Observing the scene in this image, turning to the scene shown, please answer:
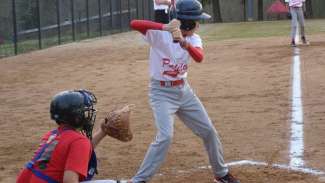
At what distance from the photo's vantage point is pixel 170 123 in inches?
204

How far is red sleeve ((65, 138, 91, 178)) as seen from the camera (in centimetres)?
343

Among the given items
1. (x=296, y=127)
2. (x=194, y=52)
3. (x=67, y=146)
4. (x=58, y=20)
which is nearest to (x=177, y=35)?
(x=194, y=52)

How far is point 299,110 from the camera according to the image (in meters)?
8.67

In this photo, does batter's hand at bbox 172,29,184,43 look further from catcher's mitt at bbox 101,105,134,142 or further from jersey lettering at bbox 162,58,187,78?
catcher's mitt at bbox 101,105,134,142

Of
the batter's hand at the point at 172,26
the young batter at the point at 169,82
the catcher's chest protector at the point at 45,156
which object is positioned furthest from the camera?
the young batter at the point at 169,82

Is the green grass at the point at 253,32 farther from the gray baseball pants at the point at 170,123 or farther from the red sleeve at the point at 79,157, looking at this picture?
the red sleeve at the point at 79,157

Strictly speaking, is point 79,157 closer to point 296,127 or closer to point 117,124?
point 117,124

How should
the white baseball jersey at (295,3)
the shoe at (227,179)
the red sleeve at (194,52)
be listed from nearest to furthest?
the red sleeve at (194,52) → the shoe at (227,179) → the white baseball jersey at (295,3)

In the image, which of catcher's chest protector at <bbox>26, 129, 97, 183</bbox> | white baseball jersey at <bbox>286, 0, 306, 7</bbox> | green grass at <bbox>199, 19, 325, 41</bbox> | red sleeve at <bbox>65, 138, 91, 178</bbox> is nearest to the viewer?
red sleeve at <bbox>65, 138, 91, 178</bbox>

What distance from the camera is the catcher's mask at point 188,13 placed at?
5.08m

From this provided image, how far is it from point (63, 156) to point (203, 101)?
21.2 ft

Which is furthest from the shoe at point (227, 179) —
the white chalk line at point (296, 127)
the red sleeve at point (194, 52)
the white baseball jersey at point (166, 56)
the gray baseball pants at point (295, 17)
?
the gray baseball pants at point (295, 17)

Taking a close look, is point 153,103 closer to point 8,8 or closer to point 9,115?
point 9,115

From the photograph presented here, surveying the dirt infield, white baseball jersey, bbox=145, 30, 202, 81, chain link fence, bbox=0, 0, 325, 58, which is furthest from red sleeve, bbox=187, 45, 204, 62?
chain link fence, bbox=0, 0, 325, 58
